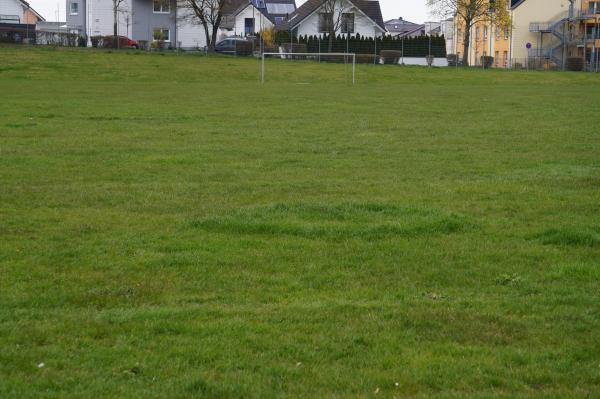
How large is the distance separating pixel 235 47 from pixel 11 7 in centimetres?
2865

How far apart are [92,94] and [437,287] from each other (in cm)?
3141

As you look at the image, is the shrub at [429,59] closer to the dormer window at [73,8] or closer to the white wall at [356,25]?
the white wall at [356,25]

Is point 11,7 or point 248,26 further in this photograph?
point 248,26

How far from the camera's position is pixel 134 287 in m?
7.91

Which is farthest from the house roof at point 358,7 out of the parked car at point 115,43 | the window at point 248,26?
the parked car at point 115,43

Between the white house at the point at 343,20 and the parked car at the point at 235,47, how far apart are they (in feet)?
39.5

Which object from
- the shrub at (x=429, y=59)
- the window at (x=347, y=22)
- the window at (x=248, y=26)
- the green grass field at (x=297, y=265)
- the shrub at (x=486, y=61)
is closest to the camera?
the green grass field at (x=297, y=265)

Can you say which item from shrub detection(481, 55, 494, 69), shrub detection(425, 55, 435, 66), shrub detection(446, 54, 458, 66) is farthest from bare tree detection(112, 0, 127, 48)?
shrub detection(481, 55, 494, 69)

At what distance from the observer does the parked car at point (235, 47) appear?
77000 millimetres

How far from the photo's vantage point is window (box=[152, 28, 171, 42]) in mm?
91188

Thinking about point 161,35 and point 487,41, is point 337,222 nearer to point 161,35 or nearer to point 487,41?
point 161,35

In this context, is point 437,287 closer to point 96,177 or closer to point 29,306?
point 29,306

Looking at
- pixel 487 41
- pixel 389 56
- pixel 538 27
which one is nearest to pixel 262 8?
pixel 487 41

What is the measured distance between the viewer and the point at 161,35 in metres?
91.5
